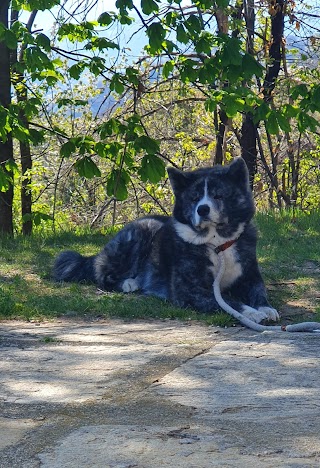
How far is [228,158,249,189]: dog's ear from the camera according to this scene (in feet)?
24.3

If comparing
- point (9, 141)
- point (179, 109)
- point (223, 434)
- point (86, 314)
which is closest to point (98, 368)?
point (223, 434)

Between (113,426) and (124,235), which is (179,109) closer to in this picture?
(124,235)

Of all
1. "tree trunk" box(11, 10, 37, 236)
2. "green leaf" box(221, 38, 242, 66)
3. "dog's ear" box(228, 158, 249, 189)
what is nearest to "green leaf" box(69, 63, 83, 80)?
"tree trunk" box(11, 10, 37, 236)

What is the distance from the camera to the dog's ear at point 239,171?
7.42 m

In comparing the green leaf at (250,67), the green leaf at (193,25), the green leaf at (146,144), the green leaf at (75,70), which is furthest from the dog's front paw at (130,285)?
the green leaf at (75,70)

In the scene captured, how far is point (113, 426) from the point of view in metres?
3.76

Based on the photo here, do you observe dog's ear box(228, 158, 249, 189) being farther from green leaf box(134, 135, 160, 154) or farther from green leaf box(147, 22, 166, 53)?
green leaf box(134, 135, 160, 154)

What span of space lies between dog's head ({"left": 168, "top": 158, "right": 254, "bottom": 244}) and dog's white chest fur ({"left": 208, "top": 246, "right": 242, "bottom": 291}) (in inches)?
5.6

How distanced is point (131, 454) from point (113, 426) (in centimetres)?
42

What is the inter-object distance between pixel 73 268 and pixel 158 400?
4.40 metres

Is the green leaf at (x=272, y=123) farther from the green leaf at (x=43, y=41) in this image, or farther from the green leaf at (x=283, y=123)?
the green leaf at (x=43, y=41)

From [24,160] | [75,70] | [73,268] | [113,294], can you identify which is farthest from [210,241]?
[24,160]

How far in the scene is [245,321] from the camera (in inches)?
254

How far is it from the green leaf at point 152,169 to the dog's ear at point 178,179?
1.88m
